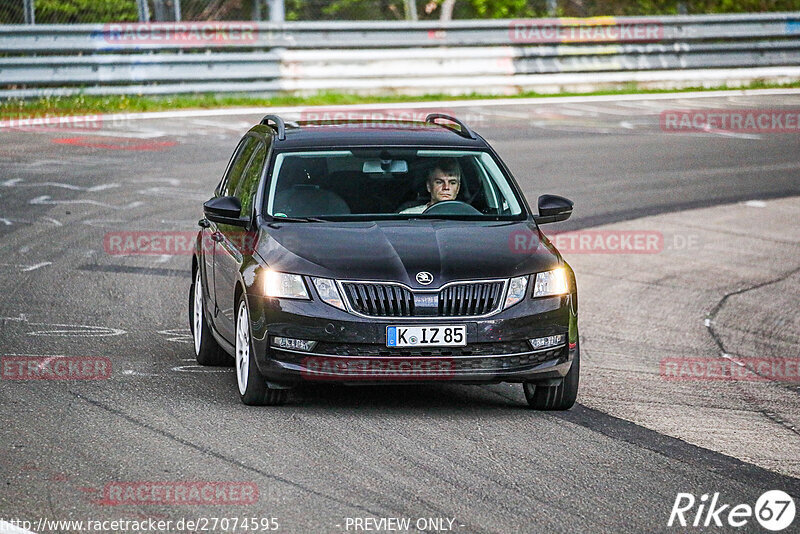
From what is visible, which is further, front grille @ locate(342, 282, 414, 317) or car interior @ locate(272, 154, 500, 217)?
car interior @ locate(272, 154, 500, 217)

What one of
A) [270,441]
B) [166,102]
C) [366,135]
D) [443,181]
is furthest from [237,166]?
[166,102]

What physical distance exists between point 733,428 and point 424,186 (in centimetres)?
254

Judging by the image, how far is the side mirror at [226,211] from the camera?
8406 mm

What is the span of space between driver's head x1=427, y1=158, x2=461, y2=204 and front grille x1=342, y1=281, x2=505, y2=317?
1446 millimetres

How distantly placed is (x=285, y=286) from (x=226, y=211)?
1.06 metres

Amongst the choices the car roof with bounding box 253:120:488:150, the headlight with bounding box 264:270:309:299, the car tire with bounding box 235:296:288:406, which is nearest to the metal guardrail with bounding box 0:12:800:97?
the car roof with bounding box 253:120:488:150

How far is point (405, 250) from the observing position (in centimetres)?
777

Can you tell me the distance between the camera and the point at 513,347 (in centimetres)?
761

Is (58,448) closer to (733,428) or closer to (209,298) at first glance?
(209,298)

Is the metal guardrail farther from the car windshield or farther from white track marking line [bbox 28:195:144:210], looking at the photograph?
the car windshield

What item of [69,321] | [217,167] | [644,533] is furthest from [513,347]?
[217,167]

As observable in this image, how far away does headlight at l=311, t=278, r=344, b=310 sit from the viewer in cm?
747

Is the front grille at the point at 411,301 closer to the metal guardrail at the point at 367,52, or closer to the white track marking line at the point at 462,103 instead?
the white track marking line at the point at 462,103

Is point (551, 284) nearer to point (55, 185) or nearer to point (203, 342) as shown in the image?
point (203, 342)
